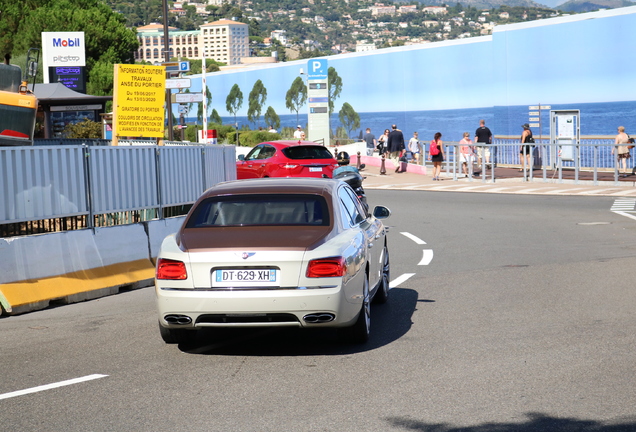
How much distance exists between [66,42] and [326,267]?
124 ft

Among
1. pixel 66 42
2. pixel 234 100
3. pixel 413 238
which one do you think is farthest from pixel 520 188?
pixel 234 100

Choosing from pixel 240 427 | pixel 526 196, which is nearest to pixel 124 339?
pixel 240 427

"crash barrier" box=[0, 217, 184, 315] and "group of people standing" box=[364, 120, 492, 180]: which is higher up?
"group of people standing" box=[364, 120, 492, 180]

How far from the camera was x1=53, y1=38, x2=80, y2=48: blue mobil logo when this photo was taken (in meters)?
41.6

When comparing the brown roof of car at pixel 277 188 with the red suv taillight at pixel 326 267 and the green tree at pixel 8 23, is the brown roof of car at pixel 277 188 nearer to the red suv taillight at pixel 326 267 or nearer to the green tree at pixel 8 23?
the red suv taillight at pixel 326 267

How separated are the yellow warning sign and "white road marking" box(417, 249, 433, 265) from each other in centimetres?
555

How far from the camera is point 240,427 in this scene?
17.0 ft

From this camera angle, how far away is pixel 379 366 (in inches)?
265

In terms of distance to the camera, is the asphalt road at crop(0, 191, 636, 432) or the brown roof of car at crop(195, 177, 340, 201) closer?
the asphalt road at crop(0, 191, 636, 432)

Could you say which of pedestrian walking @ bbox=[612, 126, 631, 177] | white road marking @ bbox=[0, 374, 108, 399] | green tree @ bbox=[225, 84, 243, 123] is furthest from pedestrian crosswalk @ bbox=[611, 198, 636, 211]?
green tree @ bbox=[225, 84, 243, 123]

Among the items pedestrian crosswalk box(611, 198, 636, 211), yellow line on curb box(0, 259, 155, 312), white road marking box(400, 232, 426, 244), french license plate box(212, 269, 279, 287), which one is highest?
french license plate box(212, 269, 279, 287)

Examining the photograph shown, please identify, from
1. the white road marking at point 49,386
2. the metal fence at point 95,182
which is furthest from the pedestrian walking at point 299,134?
the white road marking at point 49,386

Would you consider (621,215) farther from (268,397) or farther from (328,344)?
(268,397)

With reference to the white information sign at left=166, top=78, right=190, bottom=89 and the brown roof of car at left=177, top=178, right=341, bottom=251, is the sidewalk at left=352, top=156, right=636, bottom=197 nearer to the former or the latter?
the white information sign at left=166, top=78, right=190, bottom=89
